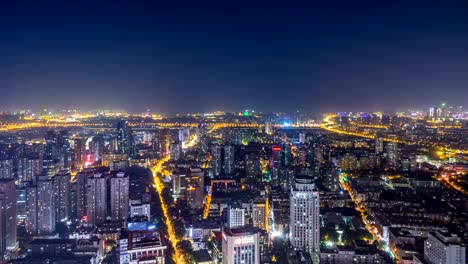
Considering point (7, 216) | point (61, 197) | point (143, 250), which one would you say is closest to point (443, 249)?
point (143, 250)

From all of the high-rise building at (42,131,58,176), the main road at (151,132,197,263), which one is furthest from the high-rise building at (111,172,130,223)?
the high-rise building at (42,131,58,176)

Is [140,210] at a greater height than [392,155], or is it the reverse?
[392,155]

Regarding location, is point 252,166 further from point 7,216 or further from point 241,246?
point 241,246

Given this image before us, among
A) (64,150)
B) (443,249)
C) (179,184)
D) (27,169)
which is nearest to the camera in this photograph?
(443,249)

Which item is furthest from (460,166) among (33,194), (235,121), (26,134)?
(235,121)

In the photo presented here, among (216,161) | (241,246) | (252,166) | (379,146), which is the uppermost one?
(379,146)

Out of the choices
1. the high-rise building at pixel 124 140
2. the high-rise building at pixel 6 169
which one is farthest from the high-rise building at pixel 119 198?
the high-rise building at pixel 124 140

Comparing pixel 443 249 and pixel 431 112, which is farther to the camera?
pixel 431 112
